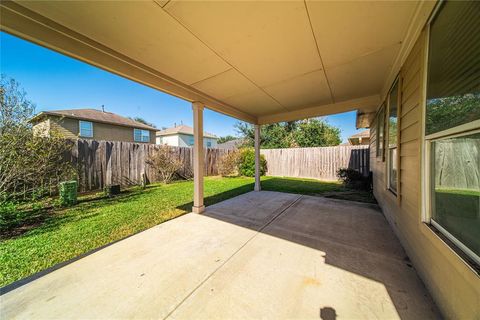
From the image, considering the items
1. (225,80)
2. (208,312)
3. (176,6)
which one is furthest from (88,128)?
(208,312)

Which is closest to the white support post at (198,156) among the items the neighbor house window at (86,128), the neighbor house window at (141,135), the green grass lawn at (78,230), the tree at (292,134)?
the green grass lawn at (78,230)

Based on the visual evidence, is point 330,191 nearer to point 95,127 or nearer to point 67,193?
point 67,193

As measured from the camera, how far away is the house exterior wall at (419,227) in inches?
42.6

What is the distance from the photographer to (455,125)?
1.16 m

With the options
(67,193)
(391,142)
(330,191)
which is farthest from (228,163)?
(391,142)

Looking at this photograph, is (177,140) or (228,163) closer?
(228,163)

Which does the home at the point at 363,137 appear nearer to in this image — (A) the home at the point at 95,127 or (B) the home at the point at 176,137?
(A) the home at the point at 95,127

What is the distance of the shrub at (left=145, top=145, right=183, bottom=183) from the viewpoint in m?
7.54

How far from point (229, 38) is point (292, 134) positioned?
16.3m

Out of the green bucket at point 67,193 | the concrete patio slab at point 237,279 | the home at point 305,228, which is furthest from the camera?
the green bucket at point 67,193

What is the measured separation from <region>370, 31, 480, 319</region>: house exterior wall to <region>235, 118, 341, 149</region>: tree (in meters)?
14.8

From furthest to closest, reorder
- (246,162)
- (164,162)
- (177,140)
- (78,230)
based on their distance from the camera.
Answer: (177,140) < (246,162) < (164,162) < (78,230)

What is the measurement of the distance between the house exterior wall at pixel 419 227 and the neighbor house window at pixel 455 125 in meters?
0.10

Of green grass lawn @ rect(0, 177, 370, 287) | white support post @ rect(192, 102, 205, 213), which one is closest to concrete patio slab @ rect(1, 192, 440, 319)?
green grass lawn @ rect(0, 177, 370, 287)
